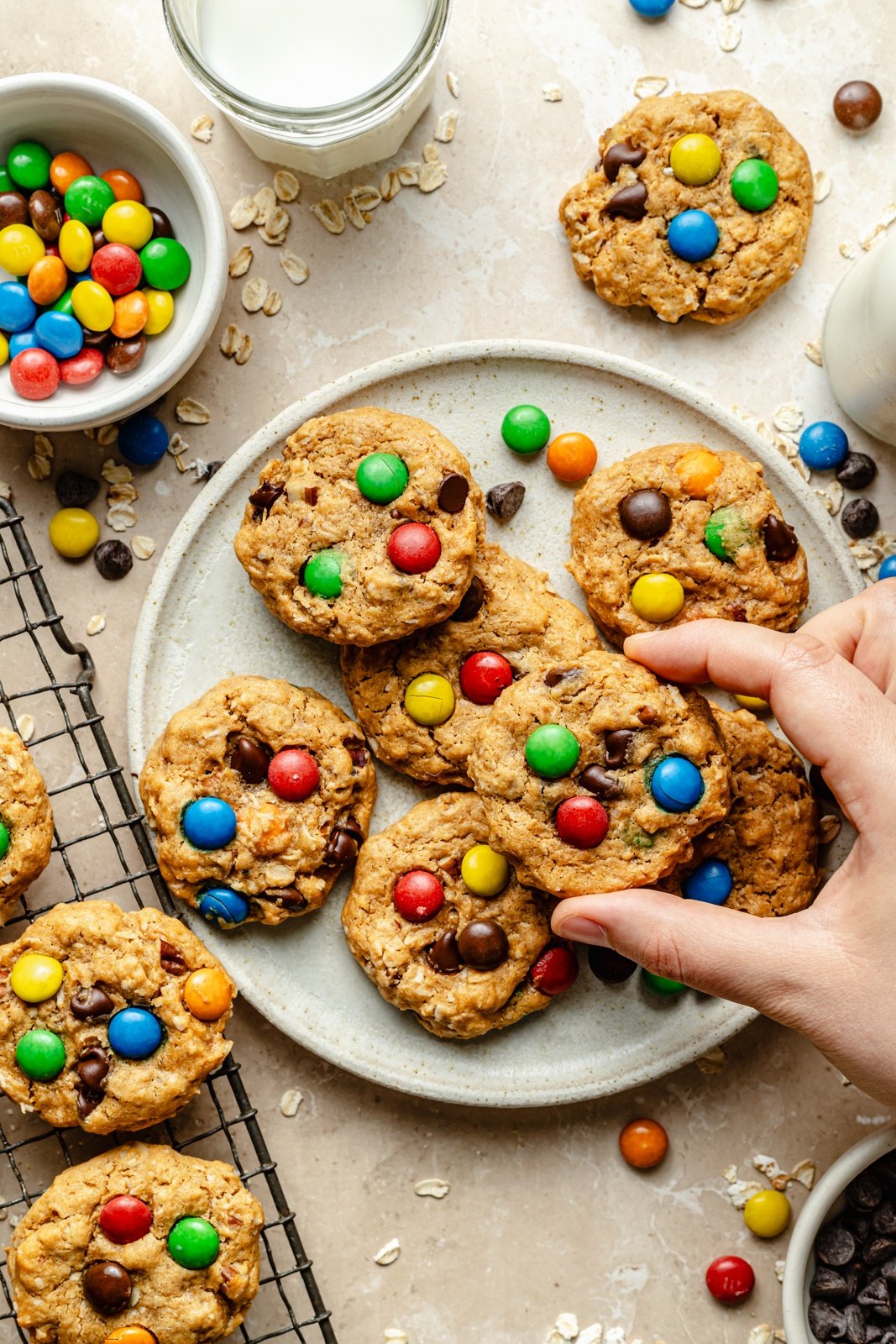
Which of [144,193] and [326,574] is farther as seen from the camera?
[144,193]

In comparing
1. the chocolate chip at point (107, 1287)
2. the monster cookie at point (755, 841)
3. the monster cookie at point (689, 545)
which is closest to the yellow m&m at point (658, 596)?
the monster cookie at point (689, 545)

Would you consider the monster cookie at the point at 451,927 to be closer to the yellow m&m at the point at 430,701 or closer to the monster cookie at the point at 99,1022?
the yellow m&m at the point at 430,701

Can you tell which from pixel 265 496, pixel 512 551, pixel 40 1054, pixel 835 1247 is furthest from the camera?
pixel 512 551

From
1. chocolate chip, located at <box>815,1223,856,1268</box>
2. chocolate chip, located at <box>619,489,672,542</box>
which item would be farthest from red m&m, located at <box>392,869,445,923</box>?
chocolate chip, located at <box>815,1223,856,1268</box>

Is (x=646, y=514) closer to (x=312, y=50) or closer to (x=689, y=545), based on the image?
(x=689, y=545)

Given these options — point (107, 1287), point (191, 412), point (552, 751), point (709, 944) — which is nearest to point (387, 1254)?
point (107, 1287)

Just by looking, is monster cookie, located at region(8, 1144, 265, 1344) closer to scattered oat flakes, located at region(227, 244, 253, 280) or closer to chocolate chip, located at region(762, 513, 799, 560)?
chocolate chip, located at region(762, 513, 799, 560)
